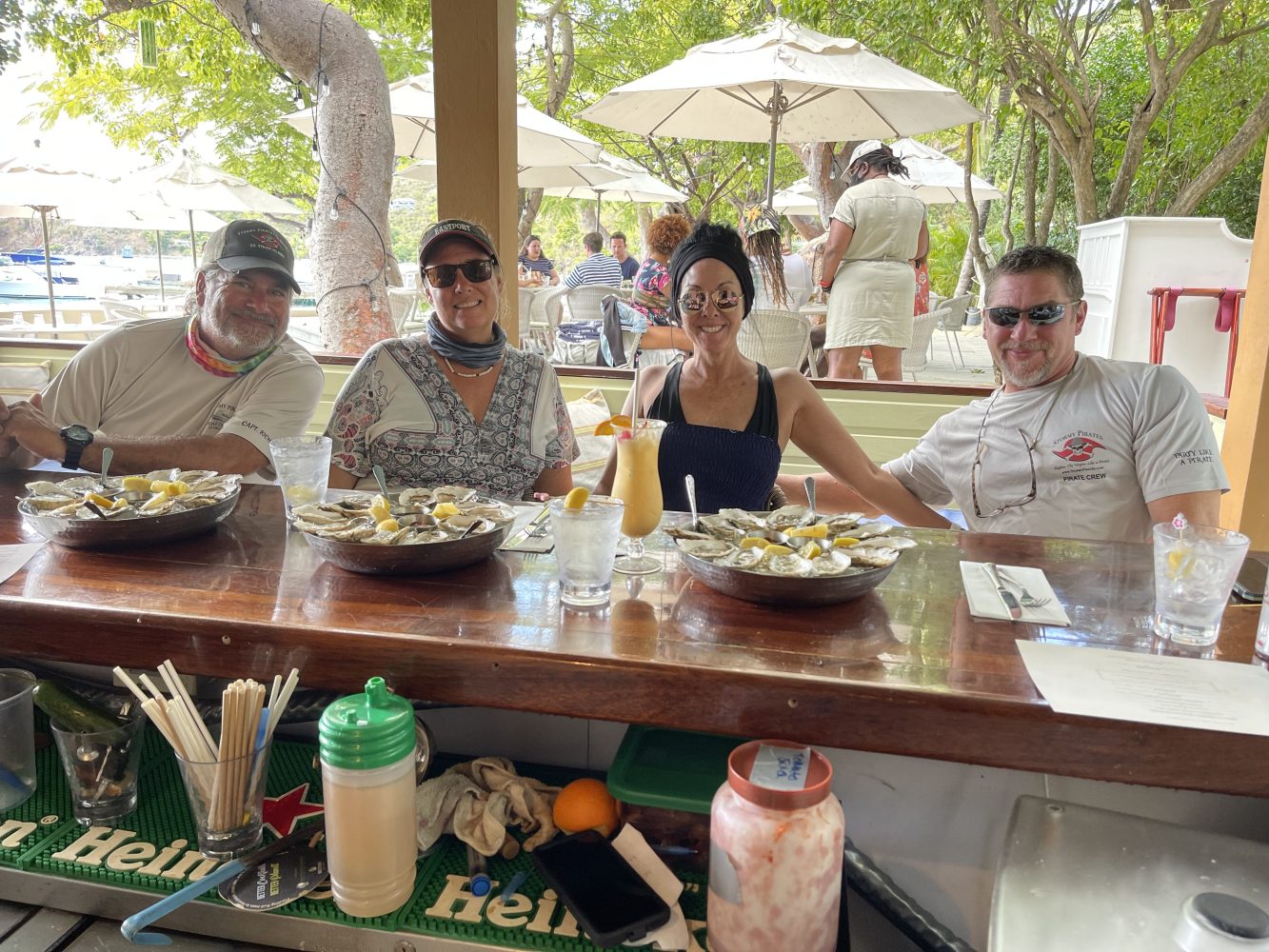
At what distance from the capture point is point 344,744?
1148 mm

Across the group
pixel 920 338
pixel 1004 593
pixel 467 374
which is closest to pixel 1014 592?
pixel 1004 593

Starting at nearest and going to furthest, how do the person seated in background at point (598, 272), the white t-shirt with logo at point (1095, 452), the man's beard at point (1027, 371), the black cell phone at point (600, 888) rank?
the black cell phone at point (600, 888) < the white t-shirt with logo at point (1095, 452) < the man's beard at point (1027, 371) < the person seated in background at point (598, 272)

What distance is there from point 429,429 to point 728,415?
2.85 ft

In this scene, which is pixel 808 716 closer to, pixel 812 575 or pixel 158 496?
pixel 812 575

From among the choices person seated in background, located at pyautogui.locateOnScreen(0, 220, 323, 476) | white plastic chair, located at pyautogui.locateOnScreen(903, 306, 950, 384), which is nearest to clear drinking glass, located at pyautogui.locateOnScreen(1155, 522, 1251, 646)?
person seated in background, located at pyautogui.locateOnScreen(0, 220, 323, 476)

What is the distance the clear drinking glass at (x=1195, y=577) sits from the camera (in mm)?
1253

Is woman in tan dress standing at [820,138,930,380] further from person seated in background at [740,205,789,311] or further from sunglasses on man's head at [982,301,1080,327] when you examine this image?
sunglasses on man's head at [982,301,1080,327]

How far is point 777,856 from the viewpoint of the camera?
107cm

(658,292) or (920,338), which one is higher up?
(658,292)

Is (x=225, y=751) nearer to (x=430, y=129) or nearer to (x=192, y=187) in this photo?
(x=430, y=129)

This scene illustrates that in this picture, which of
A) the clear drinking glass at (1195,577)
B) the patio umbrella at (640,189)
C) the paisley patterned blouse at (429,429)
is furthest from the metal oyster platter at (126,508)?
the patio umbrella at (640,189)

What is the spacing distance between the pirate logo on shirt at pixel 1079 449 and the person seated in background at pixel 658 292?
3.51 metres

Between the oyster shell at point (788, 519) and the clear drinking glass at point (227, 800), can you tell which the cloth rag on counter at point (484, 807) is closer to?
the clear drinking glass at point (227, 800)

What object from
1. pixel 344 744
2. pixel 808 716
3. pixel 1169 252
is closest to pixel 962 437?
pixel 808 716
